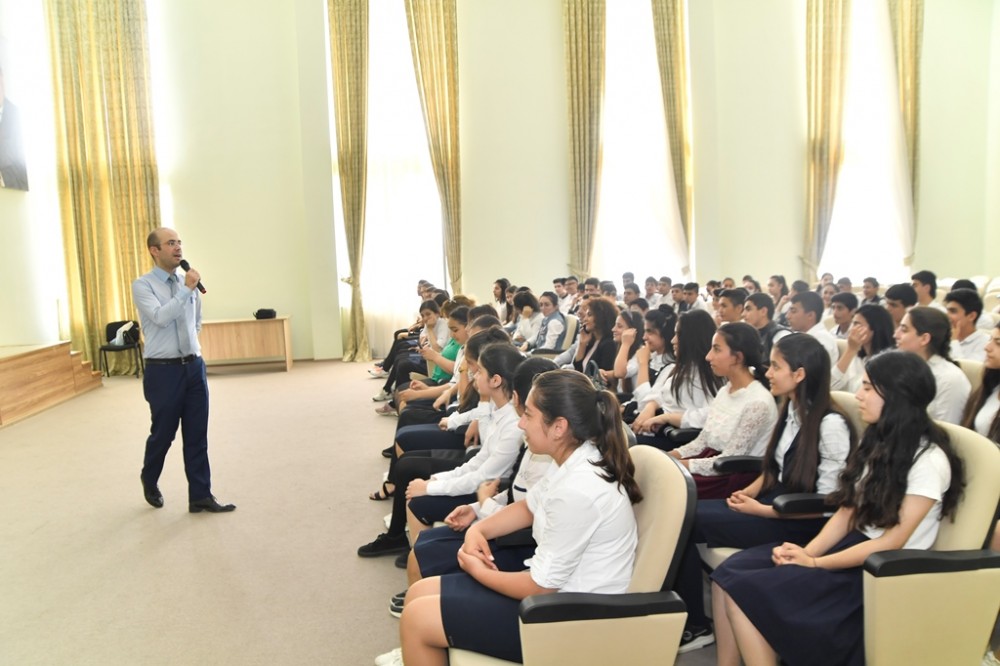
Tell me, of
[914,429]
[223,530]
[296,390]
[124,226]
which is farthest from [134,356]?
[914,429]

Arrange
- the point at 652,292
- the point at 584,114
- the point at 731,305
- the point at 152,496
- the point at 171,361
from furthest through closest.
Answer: the point at 584,114 → the point at 652,292 → the point at 731,305 → the point at 152,496 → the point at 171,361

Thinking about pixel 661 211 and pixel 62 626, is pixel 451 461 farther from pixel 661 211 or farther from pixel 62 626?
pixel 661 211

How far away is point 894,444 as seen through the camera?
205 centimetres

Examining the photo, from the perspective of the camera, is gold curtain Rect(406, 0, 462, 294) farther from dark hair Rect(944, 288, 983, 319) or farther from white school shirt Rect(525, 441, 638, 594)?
white school shirt Rect(525, 441, 638, 594)

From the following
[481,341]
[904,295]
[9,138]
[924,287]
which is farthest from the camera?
[9,138]

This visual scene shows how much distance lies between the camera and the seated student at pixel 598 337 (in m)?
5.19

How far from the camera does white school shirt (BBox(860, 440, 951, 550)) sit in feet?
6.45

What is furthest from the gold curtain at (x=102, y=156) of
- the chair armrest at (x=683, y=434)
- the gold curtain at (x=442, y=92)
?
the chair armrest at (x=683, y=434)

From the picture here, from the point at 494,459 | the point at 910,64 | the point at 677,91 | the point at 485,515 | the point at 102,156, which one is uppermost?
the point at 910,64

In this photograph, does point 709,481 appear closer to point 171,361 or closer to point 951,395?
point 951,395

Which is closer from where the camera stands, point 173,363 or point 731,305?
point 173,363

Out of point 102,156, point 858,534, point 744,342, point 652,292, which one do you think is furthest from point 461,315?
point 102,156

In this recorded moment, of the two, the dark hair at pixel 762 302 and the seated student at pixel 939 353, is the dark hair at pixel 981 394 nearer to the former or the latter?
the seated student at pixel 939 353

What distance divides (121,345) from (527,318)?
558 cm
